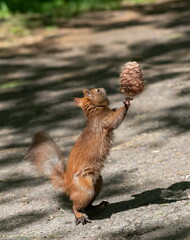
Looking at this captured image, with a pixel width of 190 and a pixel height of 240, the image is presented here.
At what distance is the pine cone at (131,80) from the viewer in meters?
4.45

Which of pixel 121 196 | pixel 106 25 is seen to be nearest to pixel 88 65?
pixel 106 25

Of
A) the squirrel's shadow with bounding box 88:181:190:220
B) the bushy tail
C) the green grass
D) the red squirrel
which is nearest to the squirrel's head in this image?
the red squirrel

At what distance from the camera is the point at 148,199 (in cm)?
468

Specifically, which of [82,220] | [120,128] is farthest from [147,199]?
[120,128]

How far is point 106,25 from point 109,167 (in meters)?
7.55

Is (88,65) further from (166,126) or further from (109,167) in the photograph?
(109,167)

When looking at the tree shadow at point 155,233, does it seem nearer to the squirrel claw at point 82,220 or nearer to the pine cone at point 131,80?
the squirrel claw at point 82,220

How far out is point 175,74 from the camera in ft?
28.2

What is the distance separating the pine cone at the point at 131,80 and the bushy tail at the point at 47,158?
81 centimetres

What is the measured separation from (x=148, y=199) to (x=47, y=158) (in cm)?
89

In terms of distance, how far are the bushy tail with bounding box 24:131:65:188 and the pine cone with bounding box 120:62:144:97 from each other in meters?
0.81

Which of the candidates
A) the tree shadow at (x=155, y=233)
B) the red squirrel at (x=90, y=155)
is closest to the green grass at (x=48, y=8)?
the red squirrel at (x=90, y=155)

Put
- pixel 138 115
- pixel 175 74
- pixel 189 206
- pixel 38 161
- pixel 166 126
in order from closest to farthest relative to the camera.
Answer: pixel 189 206 → pixel 38 161 → pixel 166 126 → pixel 138 115 → pixel 175 74

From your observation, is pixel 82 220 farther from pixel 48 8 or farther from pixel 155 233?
A: pixel 48 8
